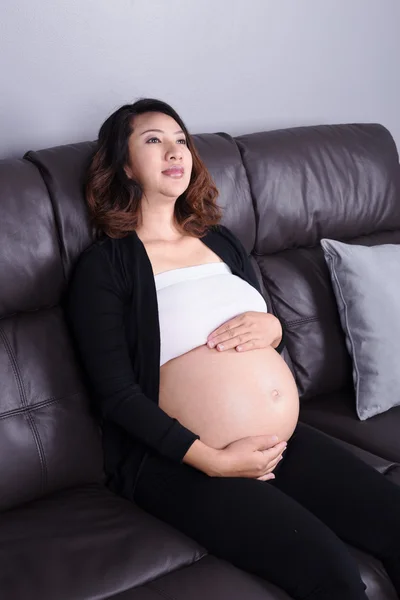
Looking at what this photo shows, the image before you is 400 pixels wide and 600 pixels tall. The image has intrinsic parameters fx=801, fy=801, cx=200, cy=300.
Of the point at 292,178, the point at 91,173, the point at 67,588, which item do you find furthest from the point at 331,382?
the point at 67,588

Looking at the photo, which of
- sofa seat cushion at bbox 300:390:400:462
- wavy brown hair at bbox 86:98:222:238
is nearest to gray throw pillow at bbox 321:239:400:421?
sofa seat cushion at bbox 300:390:400:462

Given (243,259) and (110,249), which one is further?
(243,259)

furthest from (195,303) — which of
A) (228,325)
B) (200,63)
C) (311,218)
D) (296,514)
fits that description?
(200,63)

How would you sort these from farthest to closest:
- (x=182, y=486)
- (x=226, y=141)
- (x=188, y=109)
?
(x=188, y=109) < (x=226, y=141) < (x=182, y=486)

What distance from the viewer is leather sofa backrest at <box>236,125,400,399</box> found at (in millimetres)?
2178

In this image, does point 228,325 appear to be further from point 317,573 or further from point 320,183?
point 320,183

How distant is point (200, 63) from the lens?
2357 mm

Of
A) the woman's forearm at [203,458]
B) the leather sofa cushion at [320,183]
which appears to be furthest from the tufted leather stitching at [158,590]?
the leather sofa cushion at [320,183]

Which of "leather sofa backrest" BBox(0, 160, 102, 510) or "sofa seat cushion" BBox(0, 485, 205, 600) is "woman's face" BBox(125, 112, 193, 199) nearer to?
"leather sofa backrest" BBox(0, 160, 102, 510)

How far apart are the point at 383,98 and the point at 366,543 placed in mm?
1825

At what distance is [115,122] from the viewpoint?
187 cm

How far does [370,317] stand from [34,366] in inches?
34.4

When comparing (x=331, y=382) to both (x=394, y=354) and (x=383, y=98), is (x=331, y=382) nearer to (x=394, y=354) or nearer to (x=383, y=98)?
(x=394, y=354)

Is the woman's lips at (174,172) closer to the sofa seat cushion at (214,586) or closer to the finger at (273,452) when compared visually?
the finger at (273,452)
